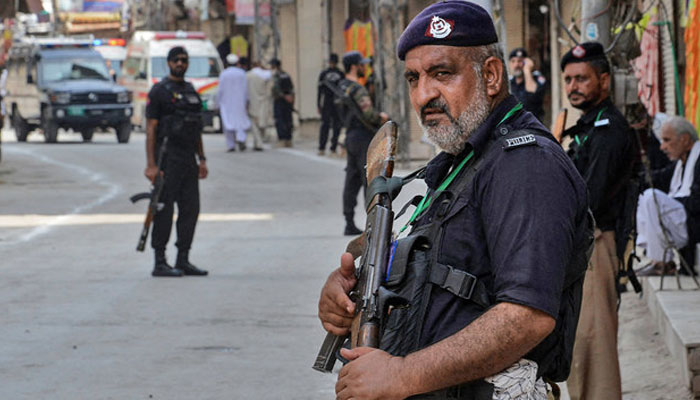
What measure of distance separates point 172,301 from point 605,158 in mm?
4851

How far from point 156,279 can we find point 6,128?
3924 centimetres

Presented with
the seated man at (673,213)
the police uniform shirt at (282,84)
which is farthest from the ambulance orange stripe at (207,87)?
the seated man at (673,213)

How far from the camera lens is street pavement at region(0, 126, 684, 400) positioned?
22.8ft

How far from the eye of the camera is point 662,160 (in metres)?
11.2

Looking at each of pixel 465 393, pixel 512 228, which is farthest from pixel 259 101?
pixel 512 228

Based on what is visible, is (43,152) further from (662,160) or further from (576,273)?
(576,273)

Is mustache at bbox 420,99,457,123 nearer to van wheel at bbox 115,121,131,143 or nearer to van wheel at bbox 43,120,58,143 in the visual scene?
van wheel at bbox 115,121,131,143

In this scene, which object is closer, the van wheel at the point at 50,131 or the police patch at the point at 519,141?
the police patch at the point at 519,141

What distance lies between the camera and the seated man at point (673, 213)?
30.0ft

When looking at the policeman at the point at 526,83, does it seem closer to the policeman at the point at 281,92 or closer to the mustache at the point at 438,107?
the mustache at the point at 438,107

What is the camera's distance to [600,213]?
5.42 metres

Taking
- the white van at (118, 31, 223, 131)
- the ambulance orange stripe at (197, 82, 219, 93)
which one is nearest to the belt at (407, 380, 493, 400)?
the white van at (118, 31, 223, 131)

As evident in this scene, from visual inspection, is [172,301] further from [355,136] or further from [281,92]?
[281,92]

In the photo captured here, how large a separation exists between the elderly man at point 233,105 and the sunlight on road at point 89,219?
12.2 m
